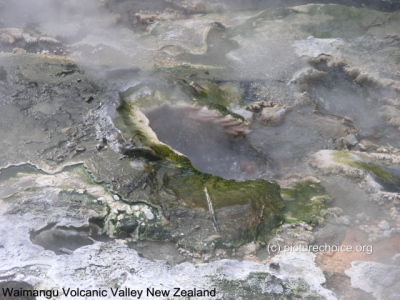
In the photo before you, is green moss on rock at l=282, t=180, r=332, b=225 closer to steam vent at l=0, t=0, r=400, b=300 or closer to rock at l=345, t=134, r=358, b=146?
steam vent at l=0, t=0, r=400, b=300

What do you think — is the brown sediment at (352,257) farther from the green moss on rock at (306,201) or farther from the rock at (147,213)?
the rock at (147,213)

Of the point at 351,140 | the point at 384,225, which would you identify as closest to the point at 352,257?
the point at 384,225

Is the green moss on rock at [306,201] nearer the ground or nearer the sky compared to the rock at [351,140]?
nearer the ground

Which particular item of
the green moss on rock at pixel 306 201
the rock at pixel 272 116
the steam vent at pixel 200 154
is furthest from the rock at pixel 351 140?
the green moss on rock at pixel 306 201

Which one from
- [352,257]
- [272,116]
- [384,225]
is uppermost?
[272,116]

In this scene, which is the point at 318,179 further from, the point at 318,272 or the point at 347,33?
the point at 347,33

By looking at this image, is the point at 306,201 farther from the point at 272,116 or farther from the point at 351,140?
the point at 272,116

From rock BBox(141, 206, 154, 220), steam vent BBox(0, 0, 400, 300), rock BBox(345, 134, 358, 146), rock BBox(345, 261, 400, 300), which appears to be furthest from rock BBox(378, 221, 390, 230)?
rock BBox(141, 206, 154, 220)

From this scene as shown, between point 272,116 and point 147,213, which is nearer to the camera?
point 147,213
